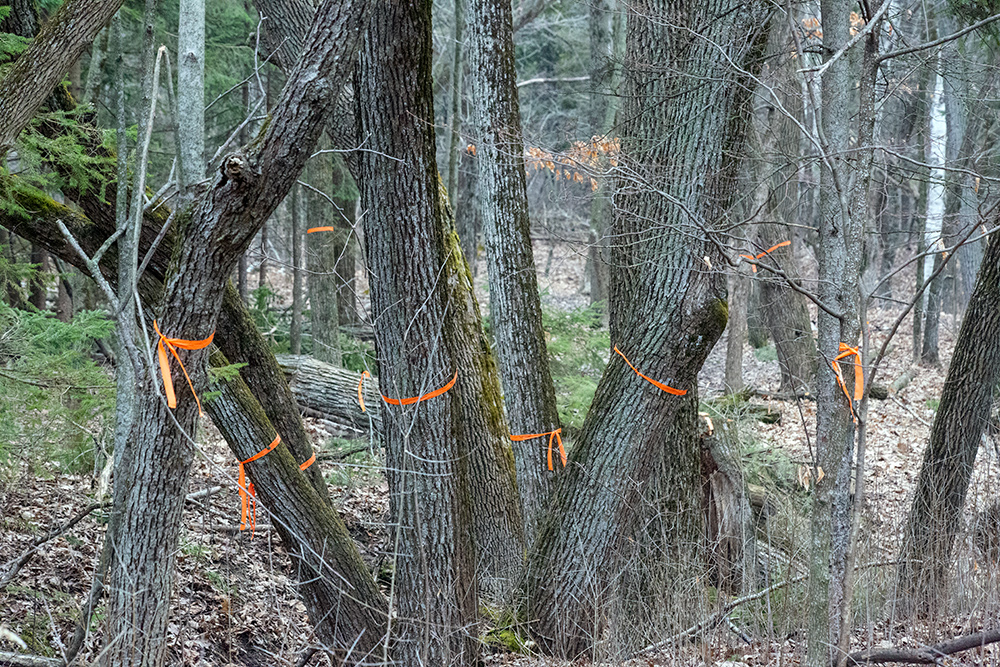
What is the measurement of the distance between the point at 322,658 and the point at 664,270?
3.23 m

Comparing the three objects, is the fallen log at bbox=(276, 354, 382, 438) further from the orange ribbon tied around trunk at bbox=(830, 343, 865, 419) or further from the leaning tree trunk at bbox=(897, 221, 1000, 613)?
the orange ribbon tied around trunk at bbox=(830, 343, 865, 419)

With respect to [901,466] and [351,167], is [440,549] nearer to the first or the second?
[351,167]

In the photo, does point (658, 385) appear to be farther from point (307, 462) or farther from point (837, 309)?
point (307, 462)

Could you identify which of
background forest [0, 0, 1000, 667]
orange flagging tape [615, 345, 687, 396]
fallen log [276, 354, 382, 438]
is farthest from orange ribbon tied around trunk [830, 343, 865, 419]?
fallen log [276, 354, 382, 438]

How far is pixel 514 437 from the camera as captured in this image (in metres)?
5.98

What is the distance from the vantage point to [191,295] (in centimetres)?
329

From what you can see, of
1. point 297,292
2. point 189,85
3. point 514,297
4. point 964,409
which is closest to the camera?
point 189,85

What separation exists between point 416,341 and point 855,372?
2.35 meters

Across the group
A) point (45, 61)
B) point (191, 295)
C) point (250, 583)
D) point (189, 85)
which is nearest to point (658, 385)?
point (191, 295)

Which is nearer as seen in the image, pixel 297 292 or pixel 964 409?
pixel 964 409

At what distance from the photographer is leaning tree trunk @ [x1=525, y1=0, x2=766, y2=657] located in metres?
4.59

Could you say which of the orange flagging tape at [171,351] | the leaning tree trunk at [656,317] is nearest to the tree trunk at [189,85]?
the orange flagging tape at [171,351]

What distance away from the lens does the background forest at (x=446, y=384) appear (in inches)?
134

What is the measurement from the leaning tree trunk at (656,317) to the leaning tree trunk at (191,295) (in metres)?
1.91
